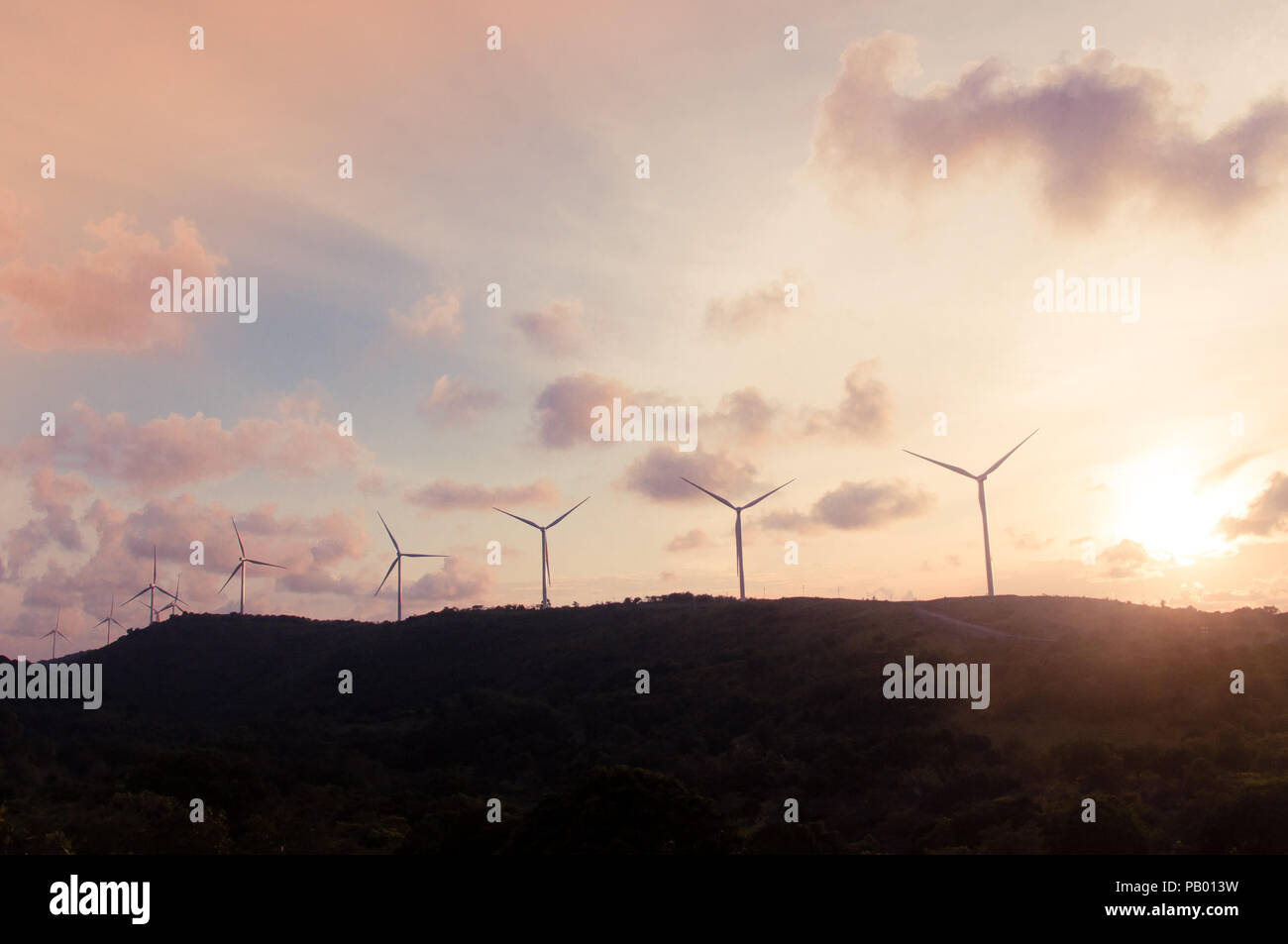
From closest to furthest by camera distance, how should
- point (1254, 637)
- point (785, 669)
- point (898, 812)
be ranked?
point (898, 812) → point (1254, 637) → point (785, 669)

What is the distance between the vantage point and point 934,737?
2121 inches

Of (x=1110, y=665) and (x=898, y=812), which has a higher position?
(x=1110, y=665)

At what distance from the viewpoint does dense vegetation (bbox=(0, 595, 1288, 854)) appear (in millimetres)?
35594

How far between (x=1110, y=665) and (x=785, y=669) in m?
28.8

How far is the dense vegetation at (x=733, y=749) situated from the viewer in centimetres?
3559

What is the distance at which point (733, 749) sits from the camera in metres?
62.2

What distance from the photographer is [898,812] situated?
44906 millimetres
